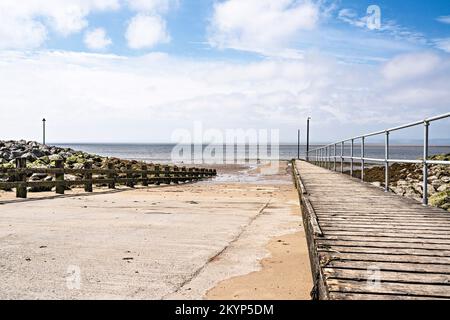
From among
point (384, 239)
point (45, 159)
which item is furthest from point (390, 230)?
point (45, 159)

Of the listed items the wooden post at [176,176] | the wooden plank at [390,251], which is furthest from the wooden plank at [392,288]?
the wooden post at [176,176]

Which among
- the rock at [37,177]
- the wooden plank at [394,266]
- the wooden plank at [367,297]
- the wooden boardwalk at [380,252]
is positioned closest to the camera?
the wooden plank at [367,297]

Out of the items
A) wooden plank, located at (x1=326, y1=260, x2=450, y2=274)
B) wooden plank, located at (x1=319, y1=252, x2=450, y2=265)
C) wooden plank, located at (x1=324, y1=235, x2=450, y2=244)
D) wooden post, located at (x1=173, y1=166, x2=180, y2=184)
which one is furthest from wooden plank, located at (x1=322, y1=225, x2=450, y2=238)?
wooden post, located at (x1=173, y1=166, x2=180, y2=184)

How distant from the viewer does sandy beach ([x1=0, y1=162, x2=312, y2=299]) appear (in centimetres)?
395

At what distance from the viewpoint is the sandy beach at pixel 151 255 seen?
3951mm

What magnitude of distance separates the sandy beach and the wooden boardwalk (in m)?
0.57

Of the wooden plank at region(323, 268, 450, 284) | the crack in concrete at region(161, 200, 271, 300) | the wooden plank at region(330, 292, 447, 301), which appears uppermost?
the wooden plank at region(323, 268, 450, 284)

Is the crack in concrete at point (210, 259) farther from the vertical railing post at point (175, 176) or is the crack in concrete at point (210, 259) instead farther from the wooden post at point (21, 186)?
the vertical railing post at point (175, 176)

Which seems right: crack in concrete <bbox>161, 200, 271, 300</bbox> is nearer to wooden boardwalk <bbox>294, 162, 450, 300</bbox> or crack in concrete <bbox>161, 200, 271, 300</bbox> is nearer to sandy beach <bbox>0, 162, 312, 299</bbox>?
sandy beach <bbox>0, 162, 312, 299</bbox>

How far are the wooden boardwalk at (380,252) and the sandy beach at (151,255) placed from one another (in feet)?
1.88

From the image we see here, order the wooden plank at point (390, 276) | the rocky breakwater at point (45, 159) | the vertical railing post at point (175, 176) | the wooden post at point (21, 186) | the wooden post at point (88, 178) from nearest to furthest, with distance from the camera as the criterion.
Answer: the wooden plank at point (390, 276)
the wooden post at point (21, 186)
the wooden post at point (88, 178)
the rocky breakwater at point (45, 159)
the vertical railing post at point (175, 176)

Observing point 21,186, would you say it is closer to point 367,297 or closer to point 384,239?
point 384,239

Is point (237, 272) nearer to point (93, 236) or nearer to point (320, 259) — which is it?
point (320, 259)
